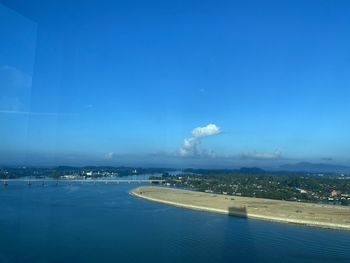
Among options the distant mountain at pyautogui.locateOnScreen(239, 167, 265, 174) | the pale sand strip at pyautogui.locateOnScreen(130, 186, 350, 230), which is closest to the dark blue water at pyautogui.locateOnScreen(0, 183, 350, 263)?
the pale sand strip at pyautogui.locateOnScreen(130, 186, 350, 230)

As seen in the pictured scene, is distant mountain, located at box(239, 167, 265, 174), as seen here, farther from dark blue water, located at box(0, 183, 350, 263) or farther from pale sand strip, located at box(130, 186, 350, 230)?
dark blue water, located at box(0, 183, 350, 263)

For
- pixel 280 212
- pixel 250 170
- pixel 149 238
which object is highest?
pixel 250 170

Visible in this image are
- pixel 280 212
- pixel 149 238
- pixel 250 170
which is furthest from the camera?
pixel 250 170

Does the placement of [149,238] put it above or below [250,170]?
below

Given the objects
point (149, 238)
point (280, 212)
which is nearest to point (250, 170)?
point (280, 212)

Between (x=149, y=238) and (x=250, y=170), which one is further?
(x=250, y=170)

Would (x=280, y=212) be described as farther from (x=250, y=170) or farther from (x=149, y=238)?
(x=250, y=170)

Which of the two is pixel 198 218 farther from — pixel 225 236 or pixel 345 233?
pixel 345 233

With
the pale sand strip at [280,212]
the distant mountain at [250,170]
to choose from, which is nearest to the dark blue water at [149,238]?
the pale sand strip at [280,212]
